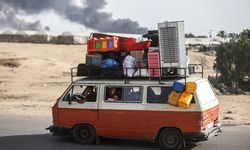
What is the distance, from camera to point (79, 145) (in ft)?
41.5

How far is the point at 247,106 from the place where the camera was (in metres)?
22.3

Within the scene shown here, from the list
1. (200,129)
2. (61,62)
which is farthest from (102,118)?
(61,62)

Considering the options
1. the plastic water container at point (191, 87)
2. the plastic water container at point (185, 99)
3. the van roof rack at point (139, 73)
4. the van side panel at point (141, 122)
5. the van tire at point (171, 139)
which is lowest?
the van tire at point (171, 139)

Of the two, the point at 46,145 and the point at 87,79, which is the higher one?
the point at 87,79

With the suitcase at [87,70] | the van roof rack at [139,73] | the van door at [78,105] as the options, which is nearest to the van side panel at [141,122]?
the van door at [78,105]

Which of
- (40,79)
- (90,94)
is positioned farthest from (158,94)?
(40,79)

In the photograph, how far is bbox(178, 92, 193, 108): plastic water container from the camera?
1125 cm

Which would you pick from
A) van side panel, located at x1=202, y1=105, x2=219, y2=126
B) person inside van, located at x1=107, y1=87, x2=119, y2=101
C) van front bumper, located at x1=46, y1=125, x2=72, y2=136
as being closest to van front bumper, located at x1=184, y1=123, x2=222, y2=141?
van side panel, located at x1=202, y1=105, x2=219, y2=126

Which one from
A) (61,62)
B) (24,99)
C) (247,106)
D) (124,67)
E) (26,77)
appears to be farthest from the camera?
(61,62)

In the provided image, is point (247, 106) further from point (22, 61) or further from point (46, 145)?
point (22, 61)

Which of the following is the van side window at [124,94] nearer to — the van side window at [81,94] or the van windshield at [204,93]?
the van side window at [81,94]

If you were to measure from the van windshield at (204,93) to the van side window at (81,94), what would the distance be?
2.49m

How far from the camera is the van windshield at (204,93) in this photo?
37.6 ft

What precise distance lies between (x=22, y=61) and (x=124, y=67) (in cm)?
2800
